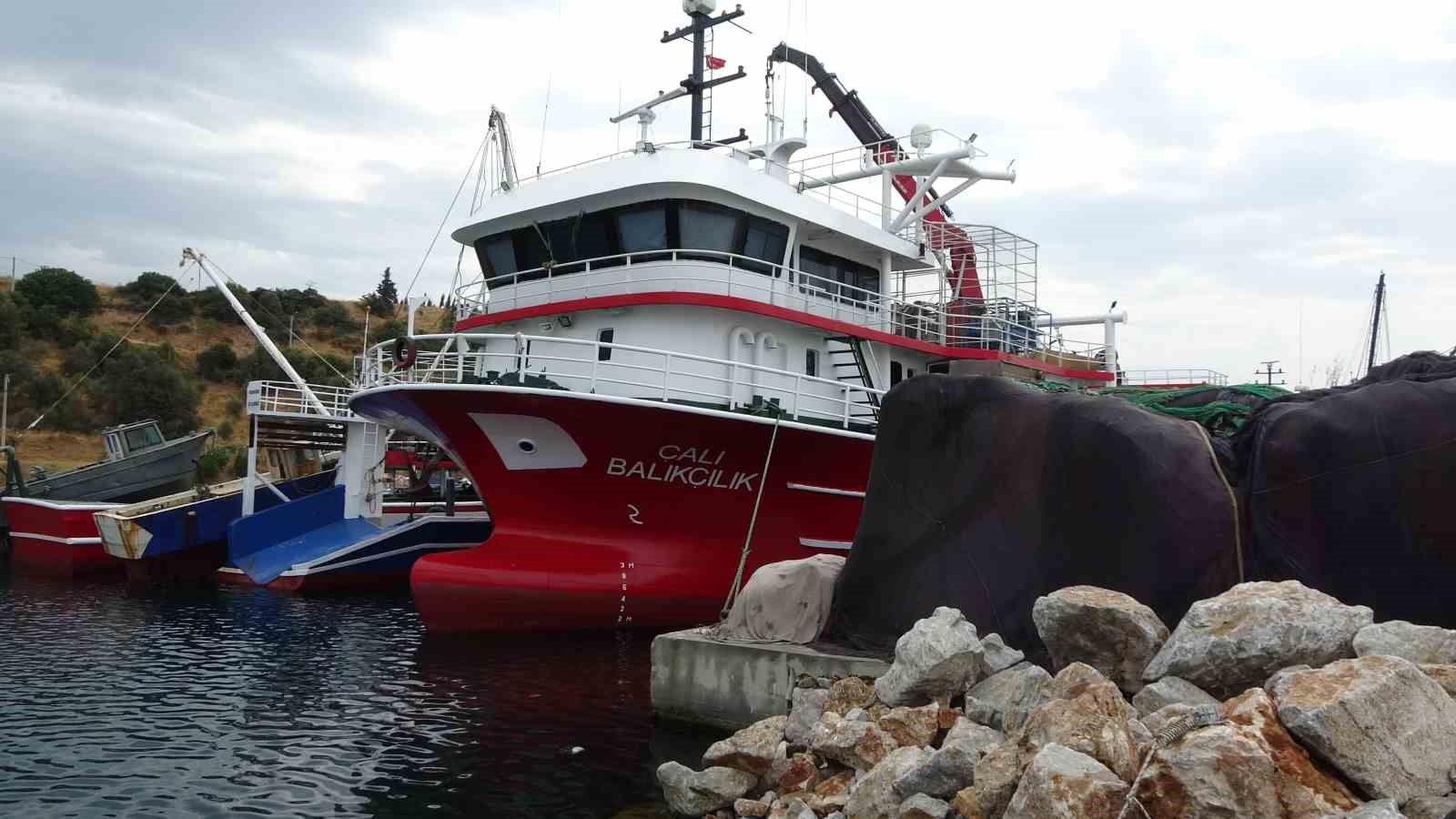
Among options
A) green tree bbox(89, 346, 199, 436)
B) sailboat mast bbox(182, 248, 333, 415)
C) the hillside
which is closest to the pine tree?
the hillside

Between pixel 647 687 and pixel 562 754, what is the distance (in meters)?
2.22

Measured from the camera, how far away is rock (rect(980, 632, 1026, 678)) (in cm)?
673

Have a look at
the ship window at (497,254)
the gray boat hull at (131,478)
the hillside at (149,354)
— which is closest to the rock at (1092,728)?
the ship window at (497,254)

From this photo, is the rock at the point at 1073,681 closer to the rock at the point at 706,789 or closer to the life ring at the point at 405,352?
the rock at the point at 706,789

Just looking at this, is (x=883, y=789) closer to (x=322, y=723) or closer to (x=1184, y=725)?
(x=1184, y=725)

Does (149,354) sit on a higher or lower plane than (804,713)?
higher

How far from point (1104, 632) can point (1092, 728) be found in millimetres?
1333

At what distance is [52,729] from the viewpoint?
28.6 feet

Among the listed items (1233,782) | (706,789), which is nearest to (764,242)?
(706,789)

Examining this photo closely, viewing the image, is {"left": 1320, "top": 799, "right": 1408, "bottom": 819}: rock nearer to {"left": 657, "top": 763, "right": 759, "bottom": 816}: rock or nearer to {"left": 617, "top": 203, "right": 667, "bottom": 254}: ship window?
{"left": 657, "top": 763, "right": 759, "bottom": 816}: rock

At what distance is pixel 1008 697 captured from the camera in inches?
245

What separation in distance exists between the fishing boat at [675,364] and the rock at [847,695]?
2894 millimetres

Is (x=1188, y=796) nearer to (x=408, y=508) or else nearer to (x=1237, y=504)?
(x=1237, y=504)

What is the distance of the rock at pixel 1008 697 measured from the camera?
5.91 meters
